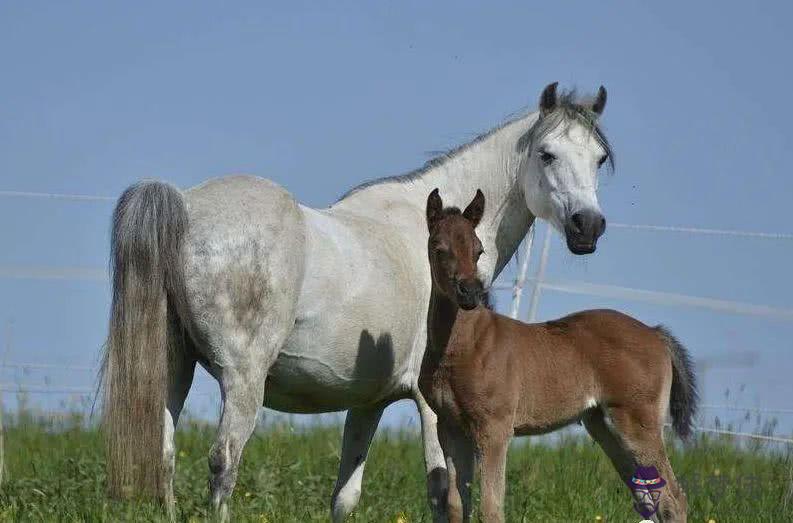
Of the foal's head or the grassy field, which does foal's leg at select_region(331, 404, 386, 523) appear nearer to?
the grassy field

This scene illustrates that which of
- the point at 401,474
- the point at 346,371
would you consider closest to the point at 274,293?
the point at 346,371

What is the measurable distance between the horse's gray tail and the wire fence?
4985mm

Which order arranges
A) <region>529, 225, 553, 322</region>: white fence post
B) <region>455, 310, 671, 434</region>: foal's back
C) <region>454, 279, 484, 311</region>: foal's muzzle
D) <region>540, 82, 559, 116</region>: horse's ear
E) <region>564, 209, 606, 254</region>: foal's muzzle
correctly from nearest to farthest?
<region>454, 279, 484, 311</region>: foal's muzzle < <region>455, 310, 671, 434</region>: foal's back < <region>564, 209, 606, 254</region>: foal's muzzle < <region>540, 82, 559, 116</region>: horse's ear < <region>529, 225, 553, 322</region>: white fence post

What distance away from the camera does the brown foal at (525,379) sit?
16.4ft

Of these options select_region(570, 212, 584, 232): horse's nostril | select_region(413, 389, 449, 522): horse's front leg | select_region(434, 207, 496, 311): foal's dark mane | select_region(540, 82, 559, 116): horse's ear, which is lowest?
select_region(413, 389, 449, 522): horse's front leg

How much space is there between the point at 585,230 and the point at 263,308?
154 centimetres

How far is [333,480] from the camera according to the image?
7.14m

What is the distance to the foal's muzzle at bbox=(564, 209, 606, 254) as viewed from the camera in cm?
567

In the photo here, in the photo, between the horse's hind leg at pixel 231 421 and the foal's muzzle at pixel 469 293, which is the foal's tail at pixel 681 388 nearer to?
the foal's muzzle at pixel 469 293

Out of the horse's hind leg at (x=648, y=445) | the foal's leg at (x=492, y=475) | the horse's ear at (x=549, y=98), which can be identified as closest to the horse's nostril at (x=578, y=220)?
the horse's ear at (x=549, y=98)

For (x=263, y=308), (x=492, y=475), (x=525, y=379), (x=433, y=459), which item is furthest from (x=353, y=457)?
(x=263, y=308)

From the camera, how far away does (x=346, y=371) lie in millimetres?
5336

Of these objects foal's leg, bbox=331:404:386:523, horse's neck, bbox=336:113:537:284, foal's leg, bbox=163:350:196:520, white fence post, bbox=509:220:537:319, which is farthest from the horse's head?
white fence post, bbox=509:220:537:319

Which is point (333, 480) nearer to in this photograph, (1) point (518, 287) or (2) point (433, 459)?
(2) point (433, 459)
